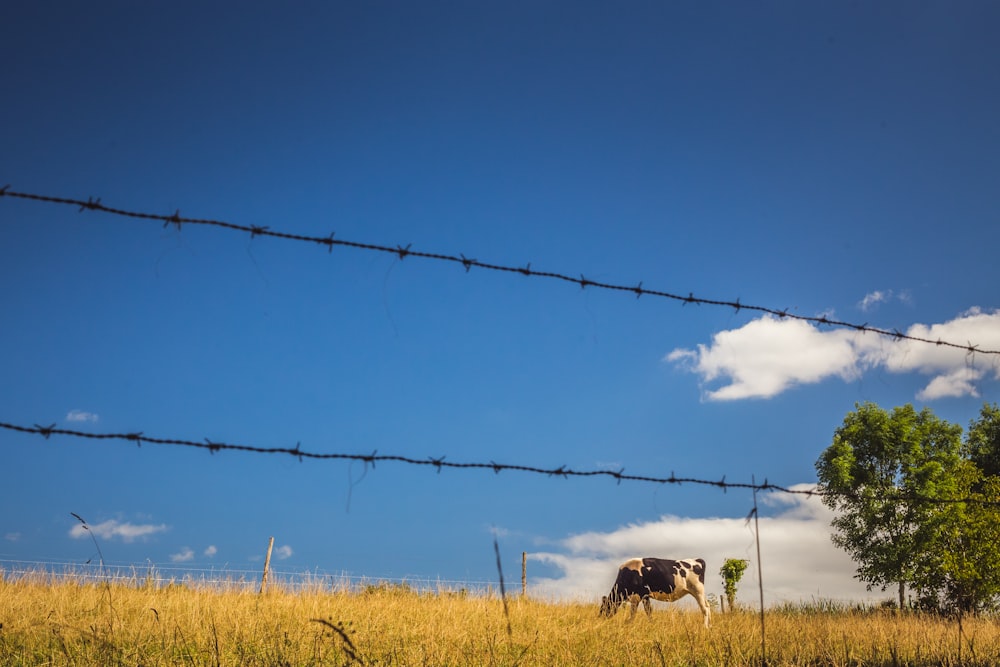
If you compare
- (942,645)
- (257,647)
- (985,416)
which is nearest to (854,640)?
(942,645)

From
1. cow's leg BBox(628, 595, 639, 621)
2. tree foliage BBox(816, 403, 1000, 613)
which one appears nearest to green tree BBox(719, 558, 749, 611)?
tree foliage BBox(816, 403, 1000, 613)

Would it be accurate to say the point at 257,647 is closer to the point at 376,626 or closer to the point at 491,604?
the point at 376,626

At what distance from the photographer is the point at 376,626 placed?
9953 mm

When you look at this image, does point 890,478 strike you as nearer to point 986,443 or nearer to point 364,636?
point 986,443

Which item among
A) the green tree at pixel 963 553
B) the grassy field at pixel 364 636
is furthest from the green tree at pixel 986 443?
the grassy field at pixel 364 636

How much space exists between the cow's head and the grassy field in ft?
0.75

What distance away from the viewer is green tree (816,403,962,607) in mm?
23547

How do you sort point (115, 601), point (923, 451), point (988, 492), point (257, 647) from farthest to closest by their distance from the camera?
point (923, 451) < point (988, 492) < point (115, 601) < point (257, 647)

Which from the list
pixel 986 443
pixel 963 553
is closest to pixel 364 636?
pixel 963 553

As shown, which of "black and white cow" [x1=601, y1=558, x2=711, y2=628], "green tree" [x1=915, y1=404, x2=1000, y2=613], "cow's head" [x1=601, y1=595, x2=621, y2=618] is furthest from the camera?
"green tree" [x1=915, y1=404, x2=1000, y2=613]

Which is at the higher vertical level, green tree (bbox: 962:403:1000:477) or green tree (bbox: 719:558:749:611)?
green tree (bbox: 962:403:1000:477)

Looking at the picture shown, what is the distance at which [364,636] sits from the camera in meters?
9.05

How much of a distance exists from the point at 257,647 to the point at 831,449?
23.1 metres

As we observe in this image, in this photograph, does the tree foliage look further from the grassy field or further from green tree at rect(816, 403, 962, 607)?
the grassy field
